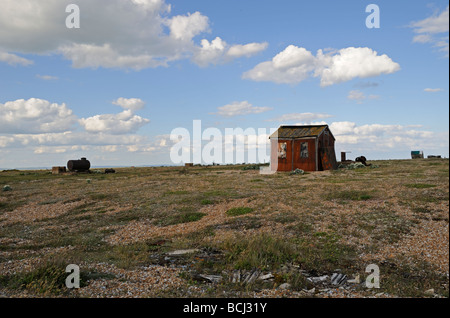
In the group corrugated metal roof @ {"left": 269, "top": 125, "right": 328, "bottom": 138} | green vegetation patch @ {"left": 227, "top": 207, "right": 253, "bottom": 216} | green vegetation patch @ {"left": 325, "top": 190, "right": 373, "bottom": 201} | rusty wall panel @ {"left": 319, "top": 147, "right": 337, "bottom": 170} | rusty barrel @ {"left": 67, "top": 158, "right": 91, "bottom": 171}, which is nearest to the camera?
green vegetation patch @ {"left": 227, "top": 207, "right": 253, "bottom": 216}

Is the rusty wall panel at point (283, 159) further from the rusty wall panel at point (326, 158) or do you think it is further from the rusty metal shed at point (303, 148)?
the rusty wall panel at point (326, 158)

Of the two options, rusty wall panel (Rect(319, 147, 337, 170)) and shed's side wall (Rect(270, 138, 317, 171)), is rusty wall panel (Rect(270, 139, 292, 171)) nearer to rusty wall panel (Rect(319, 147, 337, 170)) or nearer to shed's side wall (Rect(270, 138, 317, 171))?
shed's side wall (Rect(270, 138, 317, 171))

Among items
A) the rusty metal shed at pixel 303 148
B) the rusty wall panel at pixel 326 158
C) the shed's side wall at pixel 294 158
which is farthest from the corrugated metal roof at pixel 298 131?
the rusty wall panel at pixel 326 158

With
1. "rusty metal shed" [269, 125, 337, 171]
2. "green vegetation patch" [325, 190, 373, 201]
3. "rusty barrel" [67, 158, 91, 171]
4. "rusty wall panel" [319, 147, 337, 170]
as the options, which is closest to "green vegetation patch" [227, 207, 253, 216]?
"green vegetation patch" [325, 190, 373, 201]

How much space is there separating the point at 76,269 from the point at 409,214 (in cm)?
1421

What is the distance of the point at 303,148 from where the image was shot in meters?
39.5

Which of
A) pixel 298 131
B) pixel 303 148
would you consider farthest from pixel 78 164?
pixel 303 148

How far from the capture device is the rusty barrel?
2100 inches

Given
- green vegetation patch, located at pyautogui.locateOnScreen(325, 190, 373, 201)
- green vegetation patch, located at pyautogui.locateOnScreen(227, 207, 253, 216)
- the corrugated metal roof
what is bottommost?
green vegetation patch, located at pyautogui.locateOnScreen(227, 207, 253, 216)

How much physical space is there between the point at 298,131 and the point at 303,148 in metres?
2.67

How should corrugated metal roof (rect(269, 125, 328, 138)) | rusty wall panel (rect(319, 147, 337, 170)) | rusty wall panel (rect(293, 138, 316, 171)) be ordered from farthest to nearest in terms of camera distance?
rusty wall panel (rect(319, 147, 337, 170)) < corrugated metal roof (rect(269, 125, 328, 138)) < rusty wall panel (rect(293, 138, 316, 171))

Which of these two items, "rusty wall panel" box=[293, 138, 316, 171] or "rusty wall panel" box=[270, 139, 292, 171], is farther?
"rusty wall panel" box=[270, 139, 292, 171]

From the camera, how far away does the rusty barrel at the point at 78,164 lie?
175ft

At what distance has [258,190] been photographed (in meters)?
23.2
